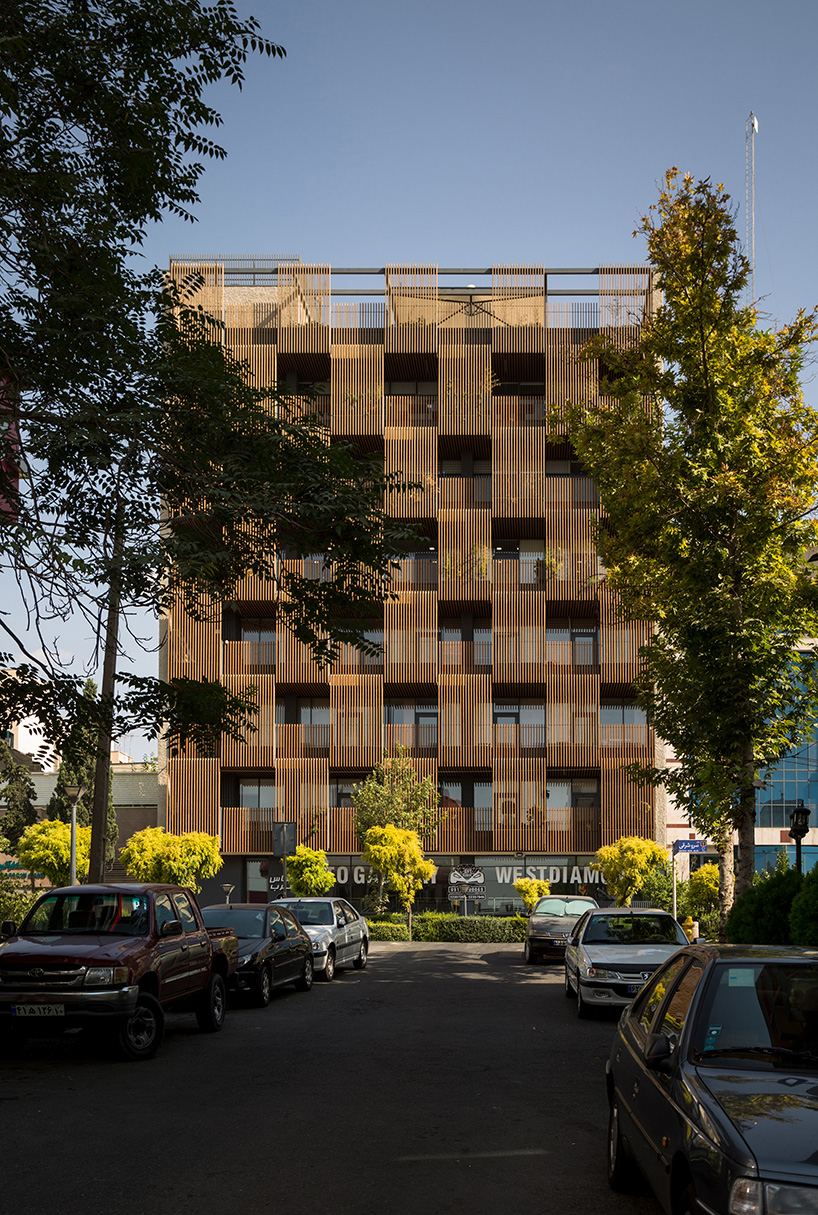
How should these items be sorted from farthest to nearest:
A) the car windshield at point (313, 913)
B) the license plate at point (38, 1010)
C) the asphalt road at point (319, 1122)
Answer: the car windshield at point (313, 913) < the license plate at point (38, 1010) < the asphalt road at point (319, 1122)

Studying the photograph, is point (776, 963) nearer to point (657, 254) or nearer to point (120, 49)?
point (120, 49)

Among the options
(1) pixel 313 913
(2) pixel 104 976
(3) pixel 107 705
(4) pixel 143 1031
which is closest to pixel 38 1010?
(2) pixel 104 976

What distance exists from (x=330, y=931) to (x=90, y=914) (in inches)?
431

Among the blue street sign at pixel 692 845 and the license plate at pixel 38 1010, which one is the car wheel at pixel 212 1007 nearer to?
the license plate at pixel 38 1010

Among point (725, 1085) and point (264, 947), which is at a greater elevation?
point (725, 1085)

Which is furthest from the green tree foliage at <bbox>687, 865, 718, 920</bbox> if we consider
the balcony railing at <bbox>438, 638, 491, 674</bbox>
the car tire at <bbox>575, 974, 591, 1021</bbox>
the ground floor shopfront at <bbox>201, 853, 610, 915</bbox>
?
the car tire at <bbox>575, 974, 591, 1021</bbox>

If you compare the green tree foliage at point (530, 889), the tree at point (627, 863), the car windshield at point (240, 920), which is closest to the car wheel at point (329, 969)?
the car windshield at point (240, 920)

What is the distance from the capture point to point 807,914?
47.7 feet

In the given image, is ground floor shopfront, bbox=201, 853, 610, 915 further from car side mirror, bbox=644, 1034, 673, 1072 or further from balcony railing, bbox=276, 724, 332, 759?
car side mirror, bbox=644, 1034, 673, 1072

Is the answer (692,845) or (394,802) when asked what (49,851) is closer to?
(394,802)

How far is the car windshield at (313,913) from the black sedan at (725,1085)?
56.9ft

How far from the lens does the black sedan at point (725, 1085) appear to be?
13.6 feet

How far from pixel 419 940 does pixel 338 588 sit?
27.4 meters

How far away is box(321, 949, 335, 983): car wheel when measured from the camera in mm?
22609
